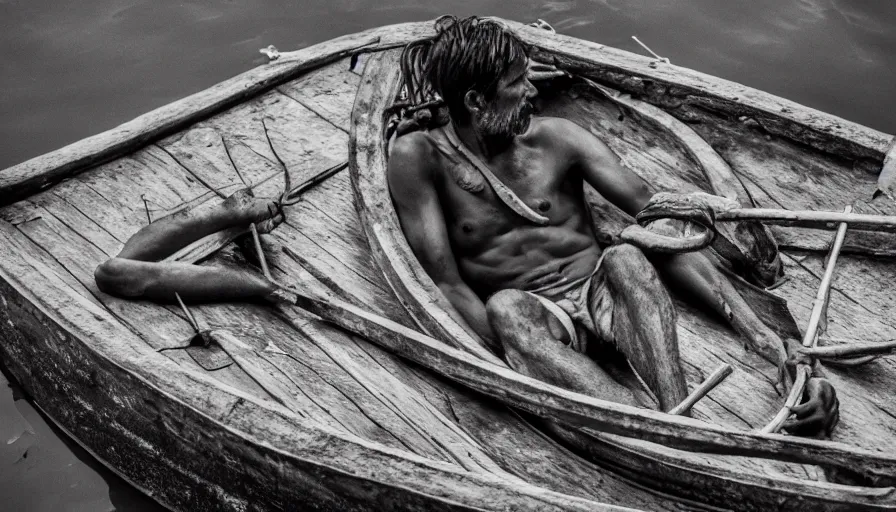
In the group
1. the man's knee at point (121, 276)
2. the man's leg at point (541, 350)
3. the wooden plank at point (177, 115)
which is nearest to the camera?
the man's leg at point (541, 350)

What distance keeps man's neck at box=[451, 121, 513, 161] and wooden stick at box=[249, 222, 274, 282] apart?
807 millimetres

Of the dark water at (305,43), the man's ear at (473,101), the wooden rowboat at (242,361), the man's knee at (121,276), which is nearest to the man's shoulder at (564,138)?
the man's ear at (473,101)

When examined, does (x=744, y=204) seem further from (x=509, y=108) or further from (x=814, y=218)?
(x=509, y=108)

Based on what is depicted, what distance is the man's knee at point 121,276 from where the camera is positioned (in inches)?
150

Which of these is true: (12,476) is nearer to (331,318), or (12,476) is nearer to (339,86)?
(331,318)

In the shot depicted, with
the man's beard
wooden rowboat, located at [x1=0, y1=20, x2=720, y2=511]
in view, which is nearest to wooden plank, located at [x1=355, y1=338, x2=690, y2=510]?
wooden rowboat, located at [x1=0, y1=20, x2=720, y2=511]

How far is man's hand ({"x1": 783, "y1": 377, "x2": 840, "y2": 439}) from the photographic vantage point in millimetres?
3297

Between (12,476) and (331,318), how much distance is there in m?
1.55

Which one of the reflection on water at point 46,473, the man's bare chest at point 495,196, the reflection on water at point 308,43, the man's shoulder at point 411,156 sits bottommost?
the reflection on water at point 46,473

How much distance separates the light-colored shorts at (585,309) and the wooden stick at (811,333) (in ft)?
1.86

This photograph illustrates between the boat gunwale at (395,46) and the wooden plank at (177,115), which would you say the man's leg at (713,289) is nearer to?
the boat gunwale at (395,46)

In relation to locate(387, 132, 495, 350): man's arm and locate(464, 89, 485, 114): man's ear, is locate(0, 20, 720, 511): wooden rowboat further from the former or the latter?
locate(464, 89, 485, 114): man's ear

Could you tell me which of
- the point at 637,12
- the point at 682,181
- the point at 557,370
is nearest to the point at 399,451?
the point at 557,370

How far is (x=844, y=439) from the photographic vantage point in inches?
134
